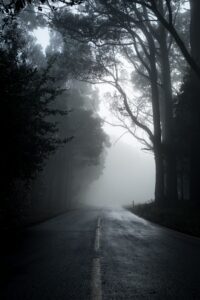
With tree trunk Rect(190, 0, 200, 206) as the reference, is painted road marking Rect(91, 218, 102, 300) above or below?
below

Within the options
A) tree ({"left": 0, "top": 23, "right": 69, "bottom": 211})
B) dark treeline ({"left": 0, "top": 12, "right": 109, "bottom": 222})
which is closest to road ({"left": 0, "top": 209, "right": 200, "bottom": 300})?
tree ({"left": 0, "top": 23, "right": 69, "bottom": 211})

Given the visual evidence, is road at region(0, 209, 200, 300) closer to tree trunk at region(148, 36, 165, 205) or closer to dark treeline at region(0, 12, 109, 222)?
dark treeline at region(0, 12, 109, 222)

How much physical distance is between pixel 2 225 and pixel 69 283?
9863 mm

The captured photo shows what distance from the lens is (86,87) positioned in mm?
51188

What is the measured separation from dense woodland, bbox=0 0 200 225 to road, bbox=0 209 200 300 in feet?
15.9

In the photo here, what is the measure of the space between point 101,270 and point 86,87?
45797 millimetres

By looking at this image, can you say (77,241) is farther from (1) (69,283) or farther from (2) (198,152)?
(2) (198,152)

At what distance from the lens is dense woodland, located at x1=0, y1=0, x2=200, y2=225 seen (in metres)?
13.6

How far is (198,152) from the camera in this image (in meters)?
20.9

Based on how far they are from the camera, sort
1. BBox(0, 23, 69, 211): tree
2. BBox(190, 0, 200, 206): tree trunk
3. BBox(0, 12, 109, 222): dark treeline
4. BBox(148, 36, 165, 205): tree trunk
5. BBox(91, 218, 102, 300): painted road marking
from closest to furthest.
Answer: BBox(91, 218, 102, 300): painted road marking → BBox(0, 23, 69, 211): tree → BBox(0, 12, 109, 222): dark treeline → BBox(190, 0, 200, 206): tree trunk → BBox(148, 36, 165, 205): tree trunk

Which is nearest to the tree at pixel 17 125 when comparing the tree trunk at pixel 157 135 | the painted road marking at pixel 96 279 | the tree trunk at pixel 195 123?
the painted road marking at pixel 96 279

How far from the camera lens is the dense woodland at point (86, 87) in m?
13.6

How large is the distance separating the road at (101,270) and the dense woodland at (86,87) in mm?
4838

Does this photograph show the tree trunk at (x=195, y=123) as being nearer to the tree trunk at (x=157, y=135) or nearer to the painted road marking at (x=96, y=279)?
the tree trunk at (x=157, y=135)
